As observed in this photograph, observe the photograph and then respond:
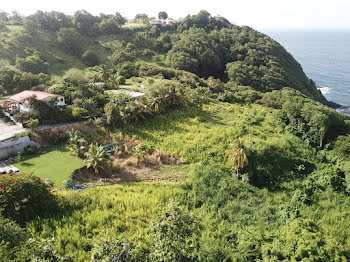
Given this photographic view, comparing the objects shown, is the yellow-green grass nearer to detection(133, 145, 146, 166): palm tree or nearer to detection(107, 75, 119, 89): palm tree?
detection(133, 145, 146, 166): palm tree

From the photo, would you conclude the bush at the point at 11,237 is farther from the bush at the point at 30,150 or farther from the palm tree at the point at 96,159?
the bush at the point at 30,150

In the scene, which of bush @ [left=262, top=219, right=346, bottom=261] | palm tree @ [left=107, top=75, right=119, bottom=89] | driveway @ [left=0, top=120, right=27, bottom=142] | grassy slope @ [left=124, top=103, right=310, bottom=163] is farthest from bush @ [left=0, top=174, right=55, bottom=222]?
palm tree @ [left=107, top=75, right=119, bottom=89]

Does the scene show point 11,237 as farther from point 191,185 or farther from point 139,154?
point 139,154

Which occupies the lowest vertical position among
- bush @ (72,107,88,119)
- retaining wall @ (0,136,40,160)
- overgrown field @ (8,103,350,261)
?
overgrown field @ (8,103,350,261)

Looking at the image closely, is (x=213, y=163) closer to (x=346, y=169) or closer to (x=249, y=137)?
(x=249, y=137)

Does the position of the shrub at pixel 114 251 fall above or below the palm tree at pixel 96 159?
above

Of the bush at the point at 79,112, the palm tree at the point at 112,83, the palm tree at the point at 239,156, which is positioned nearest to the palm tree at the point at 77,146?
the bush at the point at 79,112
